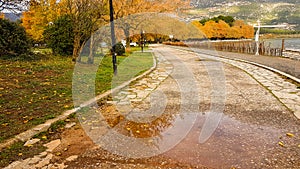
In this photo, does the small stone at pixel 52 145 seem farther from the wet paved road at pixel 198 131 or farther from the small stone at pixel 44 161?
the wet paved road at pixel 198 131

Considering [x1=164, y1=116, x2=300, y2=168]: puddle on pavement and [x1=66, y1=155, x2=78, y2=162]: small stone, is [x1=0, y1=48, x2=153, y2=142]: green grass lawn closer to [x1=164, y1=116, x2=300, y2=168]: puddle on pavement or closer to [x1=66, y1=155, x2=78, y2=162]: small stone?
[x1=66, y1=155, x2=78, y2=162]: small stone

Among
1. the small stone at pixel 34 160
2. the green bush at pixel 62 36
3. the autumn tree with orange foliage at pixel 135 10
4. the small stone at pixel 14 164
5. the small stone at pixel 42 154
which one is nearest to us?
the small stone at pixel 14 164

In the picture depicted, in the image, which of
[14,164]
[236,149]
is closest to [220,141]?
[236,149]

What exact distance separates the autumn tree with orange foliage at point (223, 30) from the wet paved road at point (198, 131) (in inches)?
2051

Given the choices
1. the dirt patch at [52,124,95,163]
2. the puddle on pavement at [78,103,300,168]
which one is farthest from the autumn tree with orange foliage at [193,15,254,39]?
the dirt patch at [52,124,95,163]

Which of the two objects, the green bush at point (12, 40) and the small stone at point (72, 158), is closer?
the small stone at point (72, 158)

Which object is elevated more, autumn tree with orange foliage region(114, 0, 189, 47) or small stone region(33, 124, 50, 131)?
autumn tree with orange foliage region(114, 0, 189, 47)

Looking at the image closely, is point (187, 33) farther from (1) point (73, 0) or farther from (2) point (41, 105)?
(2) point (41, 105)

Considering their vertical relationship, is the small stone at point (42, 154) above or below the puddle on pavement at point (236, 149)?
below

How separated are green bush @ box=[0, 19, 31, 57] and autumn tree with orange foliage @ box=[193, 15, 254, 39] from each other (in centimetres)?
4772

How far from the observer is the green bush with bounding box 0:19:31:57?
10.9m

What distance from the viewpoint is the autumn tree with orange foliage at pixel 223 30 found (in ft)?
196

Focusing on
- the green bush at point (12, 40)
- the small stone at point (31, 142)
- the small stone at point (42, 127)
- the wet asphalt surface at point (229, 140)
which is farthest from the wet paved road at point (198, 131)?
the green bush at point (12, 40)

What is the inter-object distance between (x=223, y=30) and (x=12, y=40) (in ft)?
203
